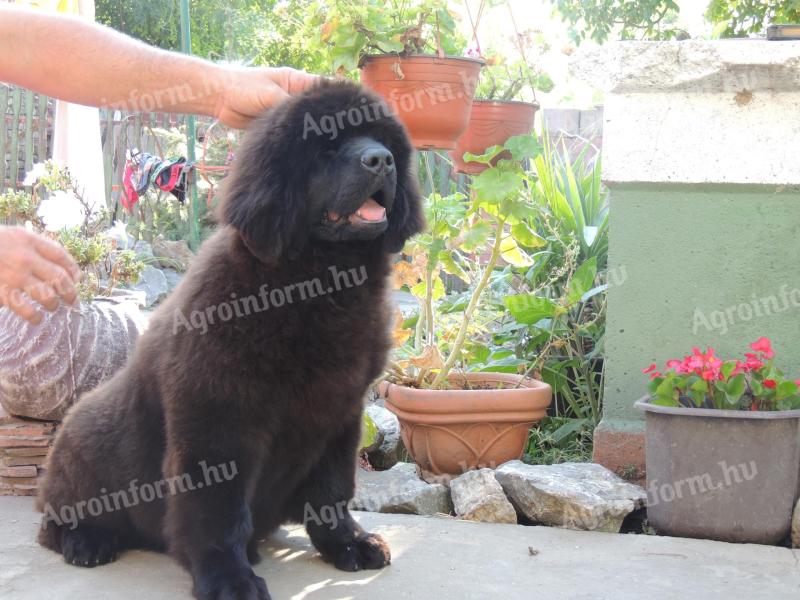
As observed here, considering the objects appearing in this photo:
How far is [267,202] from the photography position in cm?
217

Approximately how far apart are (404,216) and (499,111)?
1585 millimetres

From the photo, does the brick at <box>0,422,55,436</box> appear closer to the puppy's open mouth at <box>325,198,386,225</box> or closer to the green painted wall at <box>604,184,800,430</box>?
the puppy's open mouth at <box>325,198,386,225</box>

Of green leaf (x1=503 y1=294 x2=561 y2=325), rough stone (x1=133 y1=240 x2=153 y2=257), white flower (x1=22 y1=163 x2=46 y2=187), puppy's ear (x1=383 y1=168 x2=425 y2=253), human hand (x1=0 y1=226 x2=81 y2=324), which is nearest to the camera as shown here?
human hand (x1=0 y1=226 x2=81 y2=324)

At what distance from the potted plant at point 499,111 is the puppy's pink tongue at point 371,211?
5.01ft

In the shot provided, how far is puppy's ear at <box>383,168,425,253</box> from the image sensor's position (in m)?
2.42

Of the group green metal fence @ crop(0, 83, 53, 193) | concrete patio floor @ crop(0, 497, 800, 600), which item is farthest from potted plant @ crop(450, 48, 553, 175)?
green metal fence @ crop(0, 83, 53, 193)

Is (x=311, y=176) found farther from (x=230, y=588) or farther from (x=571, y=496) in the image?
(x=571, y=496)

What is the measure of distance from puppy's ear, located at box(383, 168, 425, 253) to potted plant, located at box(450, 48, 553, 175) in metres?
1.34

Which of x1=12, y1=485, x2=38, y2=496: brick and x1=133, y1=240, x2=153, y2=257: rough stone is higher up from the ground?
x1=133, y1=240, x2=153, y2=257: rough stone

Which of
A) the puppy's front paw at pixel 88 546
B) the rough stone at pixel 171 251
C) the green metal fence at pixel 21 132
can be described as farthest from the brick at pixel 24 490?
the green metal fence at pixel 21 132

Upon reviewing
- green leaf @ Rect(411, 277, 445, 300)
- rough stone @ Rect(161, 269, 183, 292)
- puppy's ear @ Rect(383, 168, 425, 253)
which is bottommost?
rough stone @ Rect(161, 269, 183, 292)

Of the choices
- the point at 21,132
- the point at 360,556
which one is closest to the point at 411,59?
the point at 360,556

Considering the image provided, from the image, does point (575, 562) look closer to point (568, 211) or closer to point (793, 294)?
point (793, 294)

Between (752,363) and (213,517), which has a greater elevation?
(752,363)
